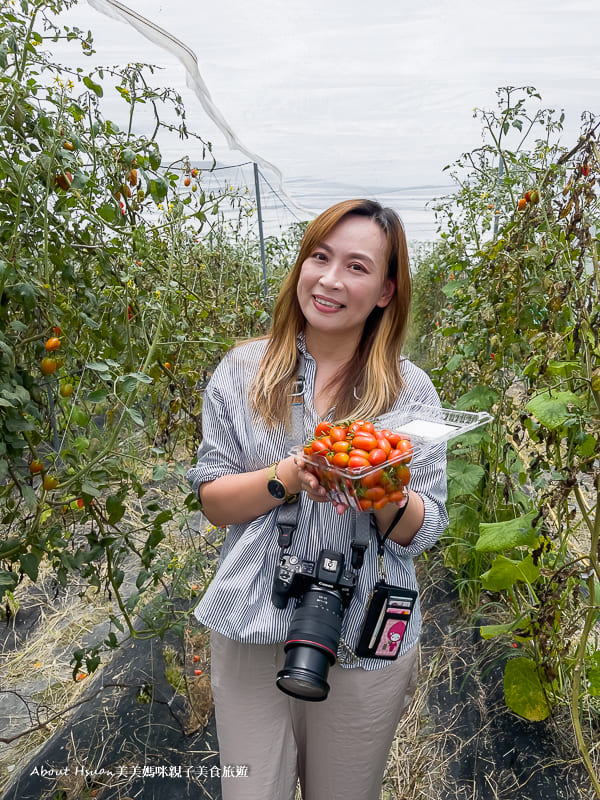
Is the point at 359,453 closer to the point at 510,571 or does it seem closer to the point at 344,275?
the point at 344,275

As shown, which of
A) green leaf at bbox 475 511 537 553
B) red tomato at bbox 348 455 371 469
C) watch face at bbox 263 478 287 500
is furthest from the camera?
green leaf at bbox 475 511 537 553

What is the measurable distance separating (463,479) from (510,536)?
0.61 metres

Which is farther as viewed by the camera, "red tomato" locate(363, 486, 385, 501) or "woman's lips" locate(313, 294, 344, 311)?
"woman's lips" locate(313, 294, 344, 311)

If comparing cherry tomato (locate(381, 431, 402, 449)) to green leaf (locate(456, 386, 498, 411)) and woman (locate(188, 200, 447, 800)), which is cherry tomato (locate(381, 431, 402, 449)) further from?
green leaf (locate(456, 386, 498, 411))

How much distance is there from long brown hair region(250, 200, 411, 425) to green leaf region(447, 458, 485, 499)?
0.85 m

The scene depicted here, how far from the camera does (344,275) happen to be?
102cm

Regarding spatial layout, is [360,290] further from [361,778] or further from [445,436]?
[361,778]

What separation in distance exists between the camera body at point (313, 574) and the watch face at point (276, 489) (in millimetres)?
96

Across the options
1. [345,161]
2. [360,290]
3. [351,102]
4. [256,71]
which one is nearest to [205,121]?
[256,71]

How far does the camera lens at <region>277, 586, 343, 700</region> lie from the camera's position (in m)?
0.85

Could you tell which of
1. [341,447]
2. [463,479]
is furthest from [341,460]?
[463,479]

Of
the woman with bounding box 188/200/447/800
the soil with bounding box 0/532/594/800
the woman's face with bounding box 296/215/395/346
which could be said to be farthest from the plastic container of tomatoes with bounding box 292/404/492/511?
the soil with bounding box 0/532/594/800

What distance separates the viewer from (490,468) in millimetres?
1957

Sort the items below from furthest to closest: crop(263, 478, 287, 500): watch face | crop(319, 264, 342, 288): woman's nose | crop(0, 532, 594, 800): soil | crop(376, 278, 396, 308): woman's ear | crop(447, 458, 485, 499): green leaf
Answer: crop(447, 458, 485, 499): green leaf
crop(0, 532, 594, 800): soil
crop(376, 278, 396, 308): woman's ear
crop(319, 264, 342, 288): woman's nose
crop(263, 478, 287, 500): watch face
